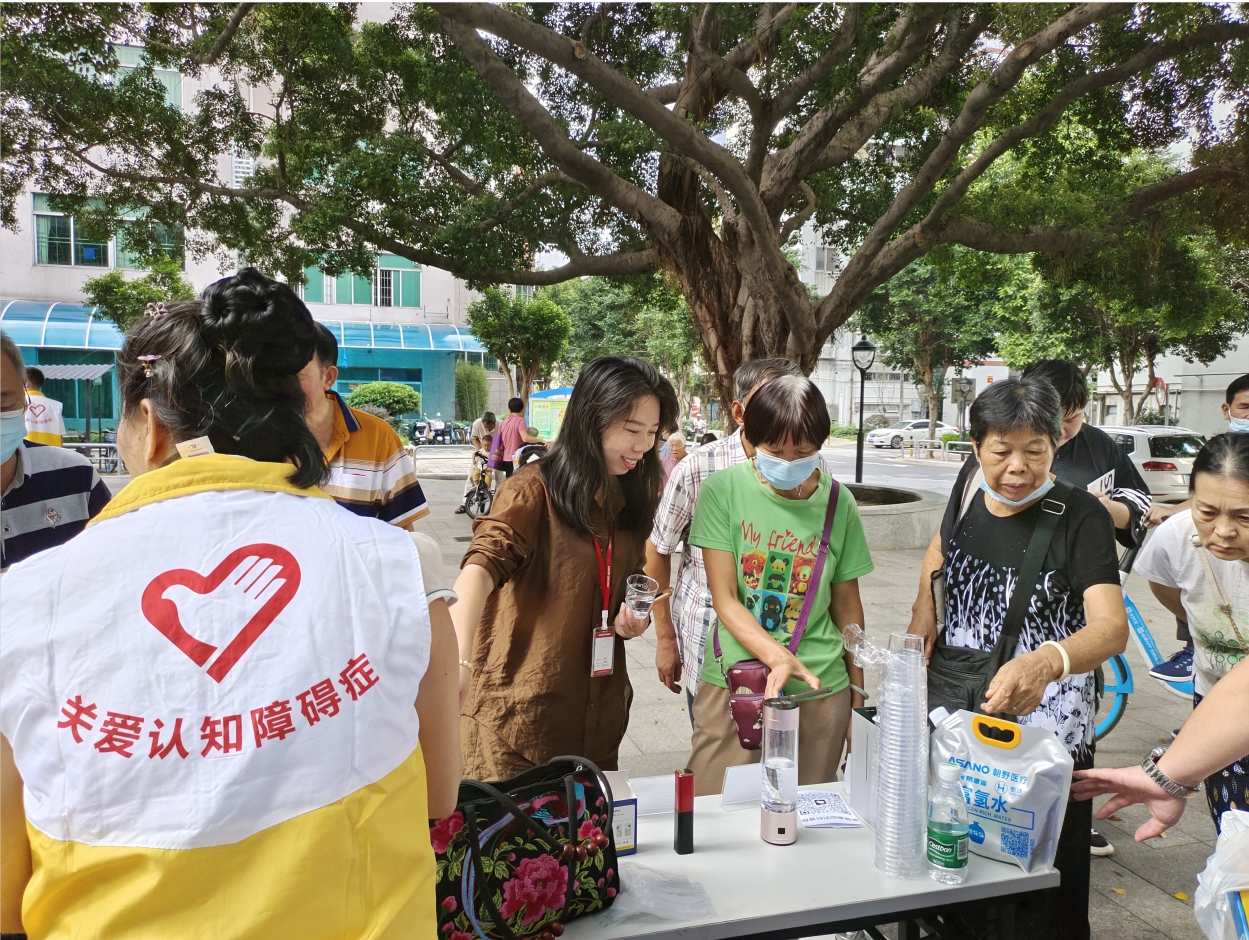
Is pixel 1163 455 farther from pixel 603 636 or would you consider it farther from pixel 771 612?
pixel 603 636

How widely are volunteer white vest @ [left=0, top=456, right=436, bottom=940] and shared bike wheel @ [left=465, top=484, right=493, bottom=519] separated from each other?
35.2ft

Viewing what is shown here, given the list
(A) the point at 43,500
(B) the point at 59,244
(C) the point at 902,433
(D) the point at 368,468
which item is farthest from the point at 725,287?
(C) the point at 902,433

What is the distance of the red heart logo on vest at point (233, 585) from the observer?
0.85 m

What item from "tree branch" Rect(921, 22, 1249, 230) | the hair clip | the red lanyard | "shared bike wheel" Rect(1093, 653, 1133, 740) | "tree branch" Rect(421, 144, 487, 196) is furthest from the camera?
"tree branch" Rect(421, 144, 487, 196)

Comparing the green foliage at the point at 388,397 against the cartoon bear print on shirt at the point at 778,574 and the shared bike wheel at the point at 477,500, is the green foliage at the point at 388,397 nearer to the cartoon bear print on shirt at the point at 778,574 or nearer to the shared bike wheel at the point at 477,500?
the shared bike wheel at the point at 477,500

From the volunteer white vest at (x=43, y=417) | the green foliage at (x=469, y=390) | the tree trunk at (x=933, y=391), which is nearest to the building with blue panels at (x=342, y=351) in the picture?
the green foliage at (x=469, y=390)

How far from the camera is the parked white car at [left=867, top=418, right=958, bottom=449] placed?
33216 mm

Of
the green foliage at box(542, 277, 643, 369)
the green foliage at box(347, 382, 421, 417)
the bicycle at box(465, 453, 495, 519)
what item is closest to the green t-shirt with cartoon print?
the bicycle at box(465, 453, 495, 519)

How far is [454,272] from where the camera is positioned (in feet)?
29.1

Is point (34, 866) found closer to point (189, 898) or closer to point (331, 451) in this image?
point (189, 898)

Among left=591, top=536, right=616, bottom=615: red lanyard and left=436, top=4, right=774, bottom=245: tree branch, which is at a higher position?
left=436, top=4, right=774, bottom=245: tree branch

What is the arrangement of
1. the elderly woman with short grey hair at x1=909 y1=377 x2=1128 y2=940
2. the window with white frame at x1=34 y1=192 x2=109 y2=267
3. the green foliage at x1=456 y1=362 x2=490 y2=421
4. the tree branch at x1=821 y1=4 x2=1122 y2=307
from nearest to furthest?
the elderly woman with short grey hair at x1=909 y1=377 x2=1128 y2=940
the tree branch at x1=821 y1=4 x2=1122 y2=307
the window with white frame at x1=34 y1=192 x2=109 y2=267
the green foliage at x1=456 y1=362 x2=490 y2=421

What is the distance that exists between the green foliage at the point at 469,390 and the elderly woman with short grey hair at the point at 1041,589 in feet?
105

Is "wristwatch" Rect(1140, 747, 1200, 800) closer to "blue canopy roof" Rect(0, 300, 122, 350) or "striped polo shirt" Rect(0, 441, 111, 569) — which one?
"striped polo shirt" Rect(0, 441, 111, 569)
